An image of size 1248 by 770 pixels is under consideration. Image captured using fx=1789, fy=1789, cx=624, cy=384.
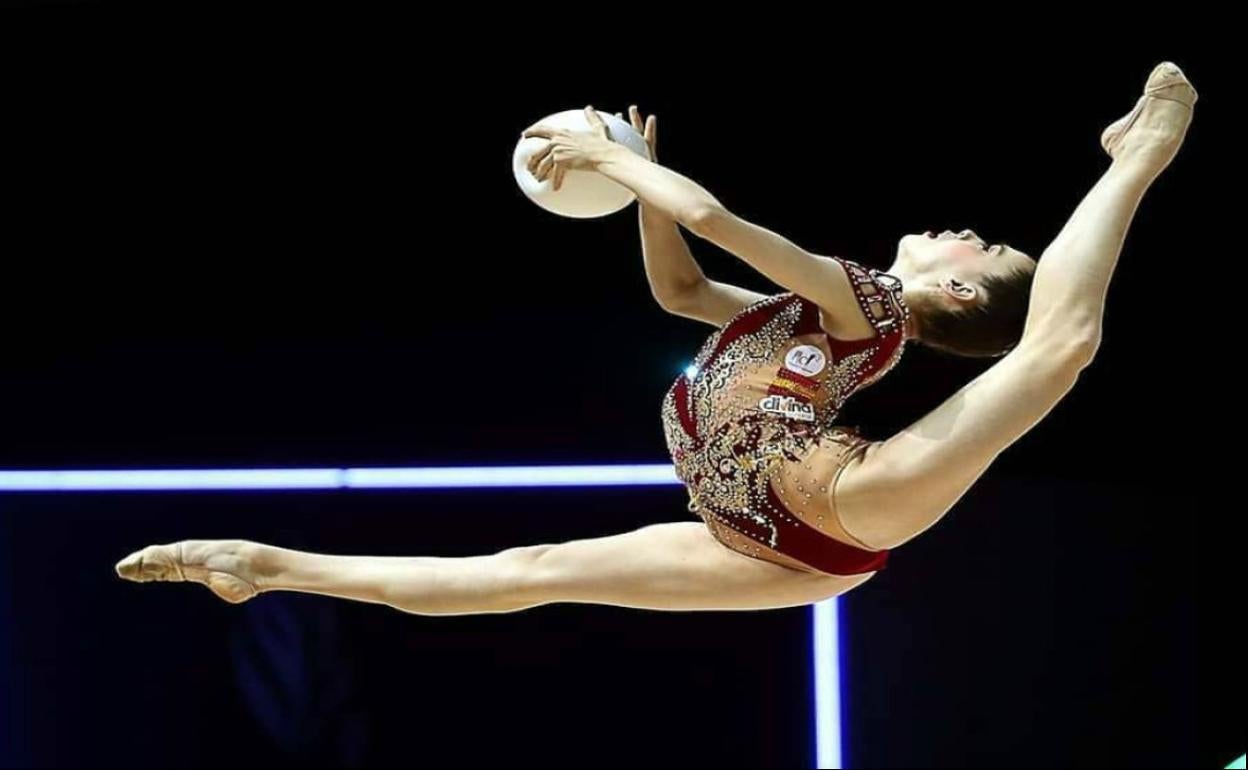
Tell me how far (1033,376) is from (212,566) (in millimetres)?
1182

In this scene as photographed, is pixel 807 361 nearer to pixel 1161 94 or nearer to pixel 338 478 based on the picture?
pixel 1161 94

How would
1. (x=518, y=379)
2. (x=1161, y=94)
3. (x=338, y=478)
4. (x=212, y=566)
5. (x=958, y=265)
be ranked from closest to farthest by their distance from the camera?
(x=1161, y=94), (x=958, y=265), (x=212, y=566), (x=518, y=379), (x=338, y=478)

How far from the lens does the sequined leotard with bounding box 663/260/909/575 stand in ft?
7.83

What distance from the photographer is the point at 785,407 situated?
241 cm

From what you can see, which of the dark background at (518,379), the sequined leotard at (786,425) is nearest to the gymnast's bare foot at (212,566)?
the sequined leotard at (786,425)

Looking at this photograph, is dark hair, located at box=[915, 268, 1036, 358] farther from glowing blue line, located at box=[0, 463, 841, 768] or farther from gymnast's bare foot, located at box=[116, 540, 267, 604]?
glowing blue line, located at box=[0, 463, 841, 768]

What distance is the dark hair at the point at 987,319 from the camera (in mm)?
2424

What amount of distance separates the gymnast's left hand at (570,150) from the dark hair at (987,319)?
0.49 meters

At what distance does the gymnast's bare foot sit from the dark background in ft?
4.71

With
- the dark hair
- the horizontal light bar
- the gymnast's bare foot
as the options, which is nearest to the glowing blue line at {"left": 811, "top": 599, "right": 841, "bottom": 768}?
the horizontal light bar

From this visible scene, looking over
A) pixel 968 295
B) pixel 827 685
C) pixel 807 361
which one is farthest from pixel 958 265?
pixel 827 685

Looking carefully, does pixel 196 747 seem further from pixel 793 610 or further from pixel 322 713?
pixel 793 610

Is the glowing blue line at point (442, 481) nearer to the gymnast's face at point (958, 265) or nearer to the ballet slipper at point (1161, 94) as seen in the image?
the gymnast's face at point (958, 265)

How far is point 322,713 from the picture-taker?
413 cm
